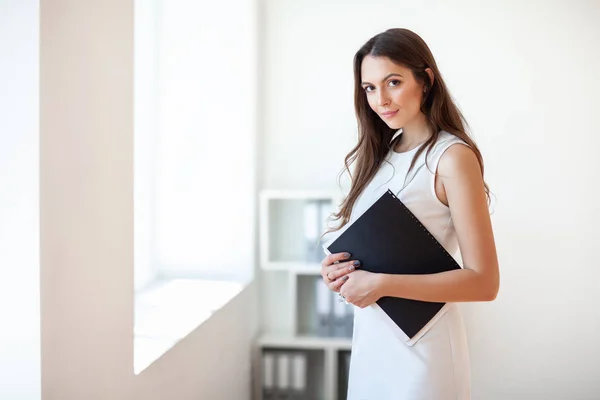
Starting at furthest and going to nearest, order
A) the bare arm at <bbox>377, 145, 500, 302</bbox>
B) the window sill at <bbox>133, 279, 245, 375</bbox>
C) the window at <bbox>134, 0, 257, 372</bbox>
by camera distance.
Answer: the window at <bbox>134, 0, 257, 372</bbox>
the window sill at <bbox>133, 279, 245, 375</bbox>
the bare arm at <bbox>377, 145, 500, 302</bbox>

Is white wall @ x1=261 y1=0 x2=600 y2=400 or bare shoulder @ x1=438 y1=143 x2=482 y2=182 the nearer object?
bare shoulder @ x1=438 y1=143 x2=482 y2=182

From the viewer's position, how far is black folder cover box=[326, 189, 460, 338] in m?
1.51

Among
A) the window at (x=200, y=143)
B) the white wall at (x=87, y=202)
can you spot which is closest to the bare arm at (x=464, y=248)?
the white wall at (x=87, y=202)

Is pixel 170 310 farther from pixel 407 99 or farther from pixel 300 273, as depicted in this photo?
pixel 407 99

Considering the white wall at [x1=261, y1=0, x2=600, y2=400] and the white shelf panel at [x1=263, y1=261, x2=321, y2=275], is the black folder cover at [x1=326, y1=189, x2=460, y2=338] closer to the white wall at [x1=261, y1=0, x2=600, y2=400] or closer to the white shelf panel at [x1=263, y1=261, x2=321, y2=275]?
the white shelf panel at [x1=263, y1=261, x2=321, y2=275]

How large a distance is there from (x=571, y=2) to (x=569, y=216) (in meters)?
1.10

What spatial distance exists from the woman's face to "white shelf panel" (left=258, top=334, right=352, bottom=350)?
1744 mm

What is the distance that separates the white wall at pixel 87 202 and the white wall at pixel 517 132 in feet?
6.48

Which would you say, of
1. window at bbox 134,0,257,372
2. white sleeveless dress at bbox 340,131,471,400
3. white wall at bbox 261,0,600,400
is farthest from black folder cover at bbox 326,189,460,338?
white wall at bbox 261,0,600,400

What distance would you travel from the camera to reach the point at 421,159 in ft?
5.06
